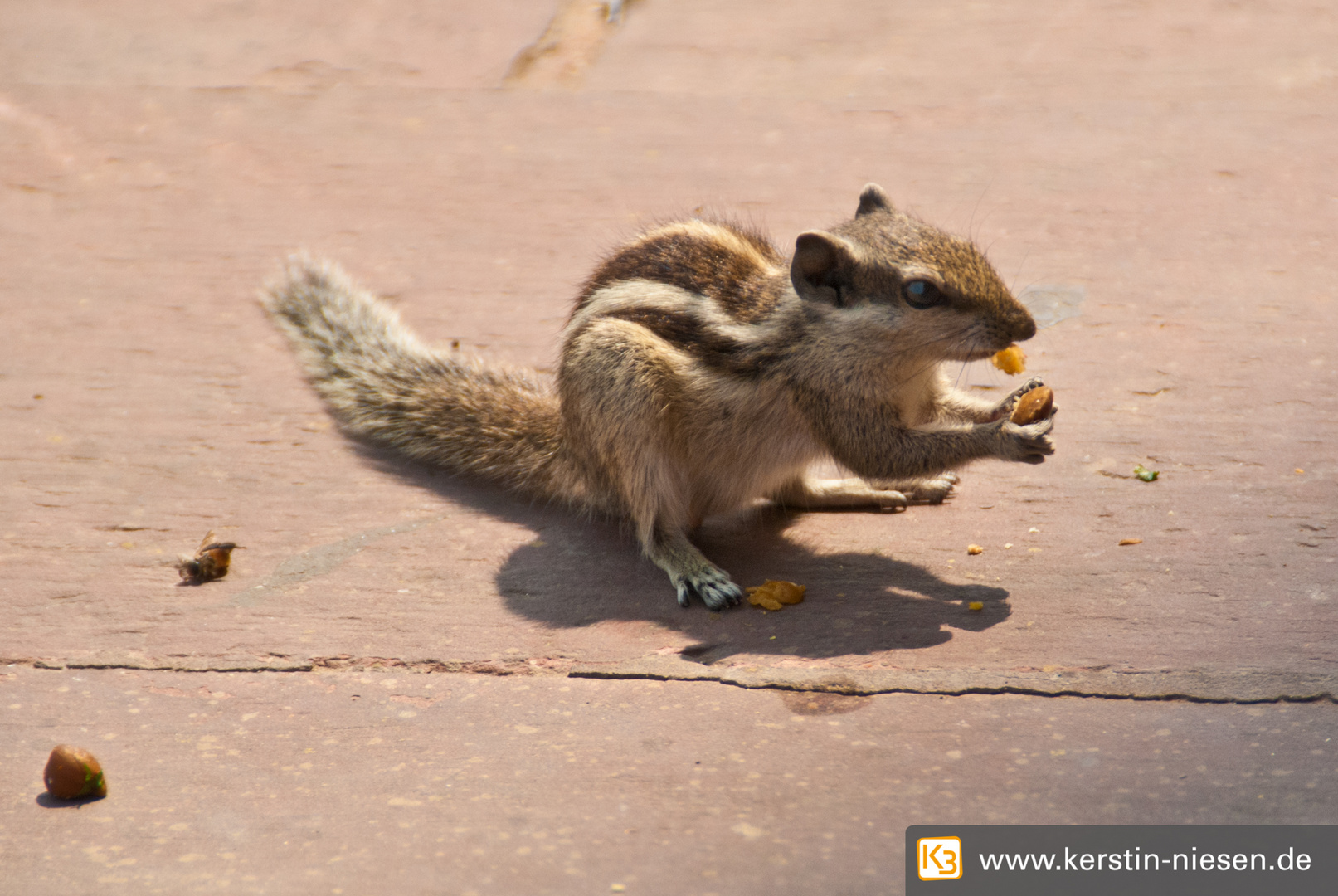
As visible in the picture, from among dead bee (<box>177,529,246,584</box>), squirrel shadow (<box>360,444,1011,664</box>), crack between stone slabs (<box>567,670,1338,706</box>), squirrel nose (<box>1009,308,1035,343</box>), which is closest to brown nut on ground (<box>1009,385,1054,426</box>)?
squirrel nose (<box>1009,308,1035,343</box>)

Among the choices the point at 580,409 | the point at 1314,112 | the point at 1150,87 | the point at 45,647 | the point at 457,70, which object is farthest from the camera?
the point at 457,70

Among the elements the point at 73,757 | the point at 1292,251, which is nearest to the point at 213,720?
the point at 73,757

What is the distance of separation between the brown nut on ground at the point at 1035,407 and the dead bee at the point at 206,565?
6.78ft

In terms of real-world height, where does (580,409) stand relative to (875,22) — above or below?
below

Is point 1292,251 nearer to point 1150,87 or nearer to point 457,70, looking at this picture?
point 1150,87

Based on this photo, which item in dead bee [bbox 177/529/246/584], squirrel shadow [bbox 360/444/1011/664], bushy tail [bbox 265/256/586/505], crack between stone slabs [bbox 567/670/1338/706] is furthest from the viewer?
bushy tail [bbox 265/256/586/505]

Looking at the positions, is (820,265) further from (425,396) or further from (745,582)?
(425,396)

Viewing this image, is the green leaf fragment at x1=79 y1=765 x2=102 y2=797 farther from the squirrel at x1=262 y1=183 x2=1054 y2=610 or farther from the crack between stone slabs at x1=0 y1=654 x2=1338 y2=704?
the squirrel at x1=262 y1=183 x2=1054 y2=610

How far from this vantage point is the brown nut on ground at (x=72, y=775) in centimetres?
246

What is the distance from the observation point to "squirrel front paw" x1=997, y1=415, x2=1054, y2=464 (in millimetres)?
3141

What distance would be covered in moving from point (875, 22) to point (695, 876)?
600cm

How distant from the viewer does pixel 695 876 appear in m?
2.18

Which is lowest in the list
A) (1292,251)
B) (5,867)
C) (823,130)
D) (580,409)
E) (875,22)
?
(5,867)

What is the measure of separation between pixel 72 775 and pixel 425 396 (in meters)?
1.74
